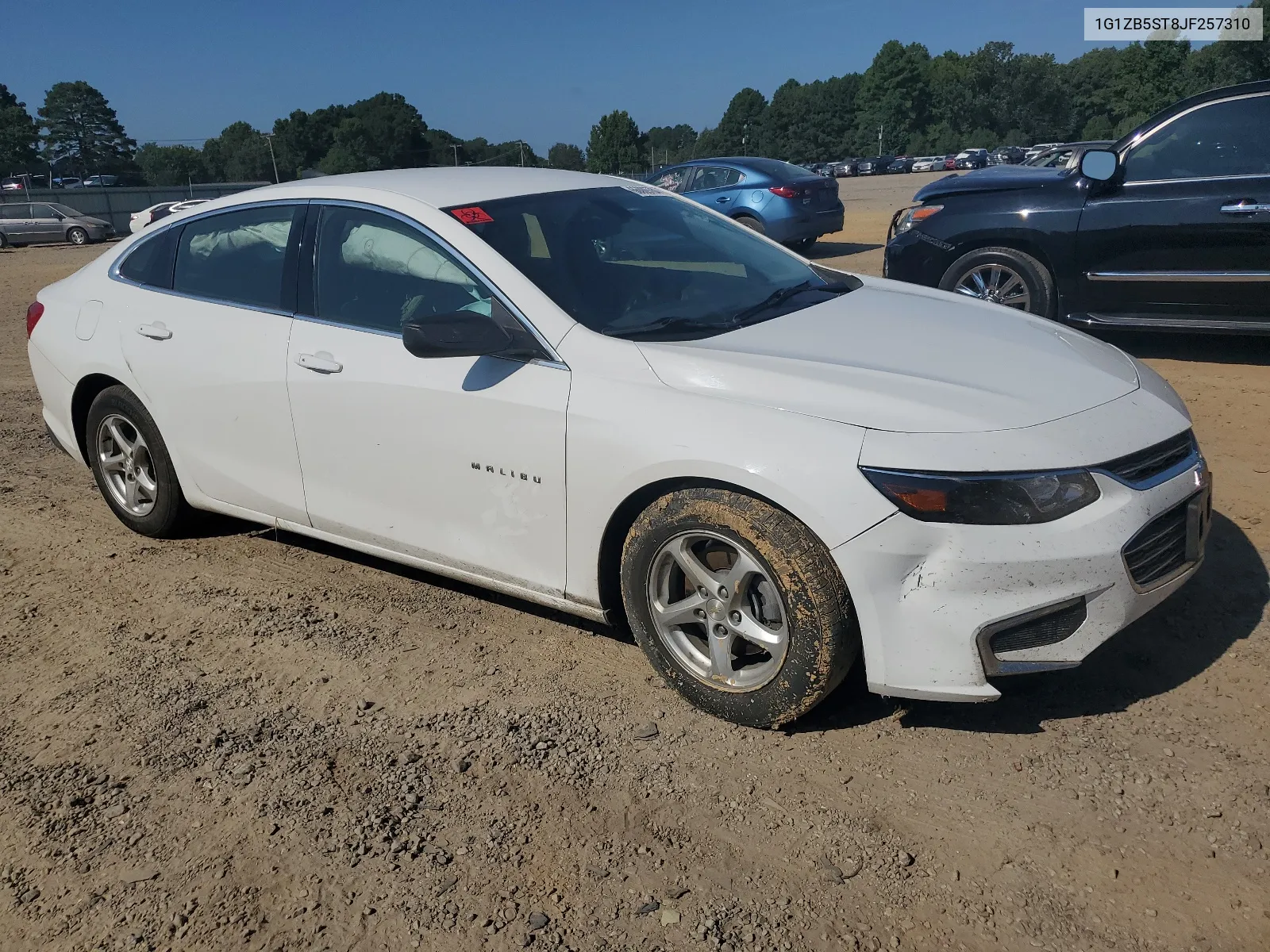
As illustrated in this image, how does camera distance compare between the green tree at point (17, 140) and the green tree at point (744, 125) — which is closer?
the green tree at point (17, 140)

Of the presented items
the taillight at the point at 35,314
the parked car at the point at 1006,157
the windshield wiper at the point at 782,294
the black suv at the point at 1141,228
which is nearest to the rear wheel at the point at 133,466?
the taillight at the point at 35,314

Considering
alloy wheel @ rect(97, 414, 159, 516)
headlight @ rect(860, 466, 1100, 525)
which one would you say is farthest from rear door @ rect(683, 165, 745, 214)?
headlight @ rect(860, 466, 1100, 525)

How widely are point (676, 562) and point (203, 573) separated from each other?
2.54m

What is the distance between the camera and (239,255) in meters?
4.28

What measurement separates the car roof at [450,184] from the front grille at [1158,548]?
97.1 inches

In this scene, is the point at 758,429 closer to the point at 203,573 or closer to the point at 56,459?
the point at 203,573

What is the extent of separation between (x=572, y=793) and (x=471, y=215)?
2.04 meters

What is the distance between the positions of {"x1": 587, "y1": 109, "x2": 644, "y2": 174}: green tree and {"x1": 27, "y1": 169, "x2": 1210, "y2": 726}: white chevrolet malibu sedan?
9837cm

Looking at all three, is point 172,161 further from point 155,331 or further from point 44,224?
point 155,331

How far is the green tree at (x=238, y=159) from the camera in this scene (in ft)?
247

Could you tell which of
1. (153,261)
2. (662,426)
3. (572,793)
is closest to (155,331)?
(153,261)

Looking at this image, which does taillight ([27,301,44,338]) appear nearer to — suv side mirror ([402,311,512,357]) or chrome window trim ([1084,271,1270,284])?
suv side mirror ([402,311,512,357])

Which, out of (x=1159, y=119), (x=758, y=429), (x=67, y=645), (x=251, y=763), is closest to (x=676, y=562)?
(x=758, y=429)

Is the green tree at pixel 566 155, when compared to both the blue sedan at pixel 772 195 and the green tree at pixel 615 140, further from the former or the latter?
the blue sedan at pixel 772 195
